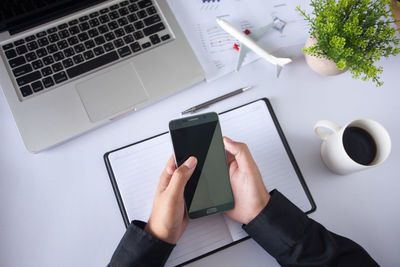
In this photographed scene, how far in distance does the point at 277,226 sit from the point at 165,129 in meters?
0.30

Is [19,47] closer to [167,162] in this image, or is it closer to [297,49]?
[167,162]

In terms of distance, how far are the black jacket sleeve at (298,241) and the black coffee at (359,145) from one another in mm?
149

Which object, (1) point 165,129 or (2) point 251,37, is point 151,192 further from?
(2) point 251,37

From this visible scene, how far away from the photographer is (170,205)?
19.7 inches

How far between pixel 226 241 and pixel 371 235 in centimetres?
29

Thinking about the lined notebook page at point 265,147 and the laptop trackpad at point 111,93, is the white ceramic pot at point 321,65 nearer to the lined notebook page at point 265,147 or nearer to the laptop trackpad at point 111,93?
the lined notebook page at point 265,147

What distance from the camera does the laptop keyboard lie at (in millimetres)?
619

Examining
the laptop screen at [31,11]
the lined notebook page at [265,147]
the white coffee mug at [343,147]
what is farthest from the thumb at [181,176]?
the laptop screen at [31,11]

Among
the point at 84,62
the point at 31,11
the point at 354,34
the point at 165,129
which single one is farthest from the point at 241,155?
the point at 31,11

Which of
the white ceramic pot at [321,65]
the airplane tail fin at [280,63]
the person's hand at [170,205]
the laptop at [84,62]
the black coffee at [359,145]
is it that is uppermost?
the laptop at [84,62]

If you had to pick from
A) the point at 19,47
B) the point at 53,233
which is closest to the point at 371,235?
the point at 53,233

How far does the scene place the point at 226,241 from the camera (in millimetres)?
548

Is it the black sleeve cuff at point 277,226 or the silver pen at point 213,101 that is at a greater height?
the silver pen at point 213,101

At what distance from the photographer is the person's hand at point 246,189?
530mm
